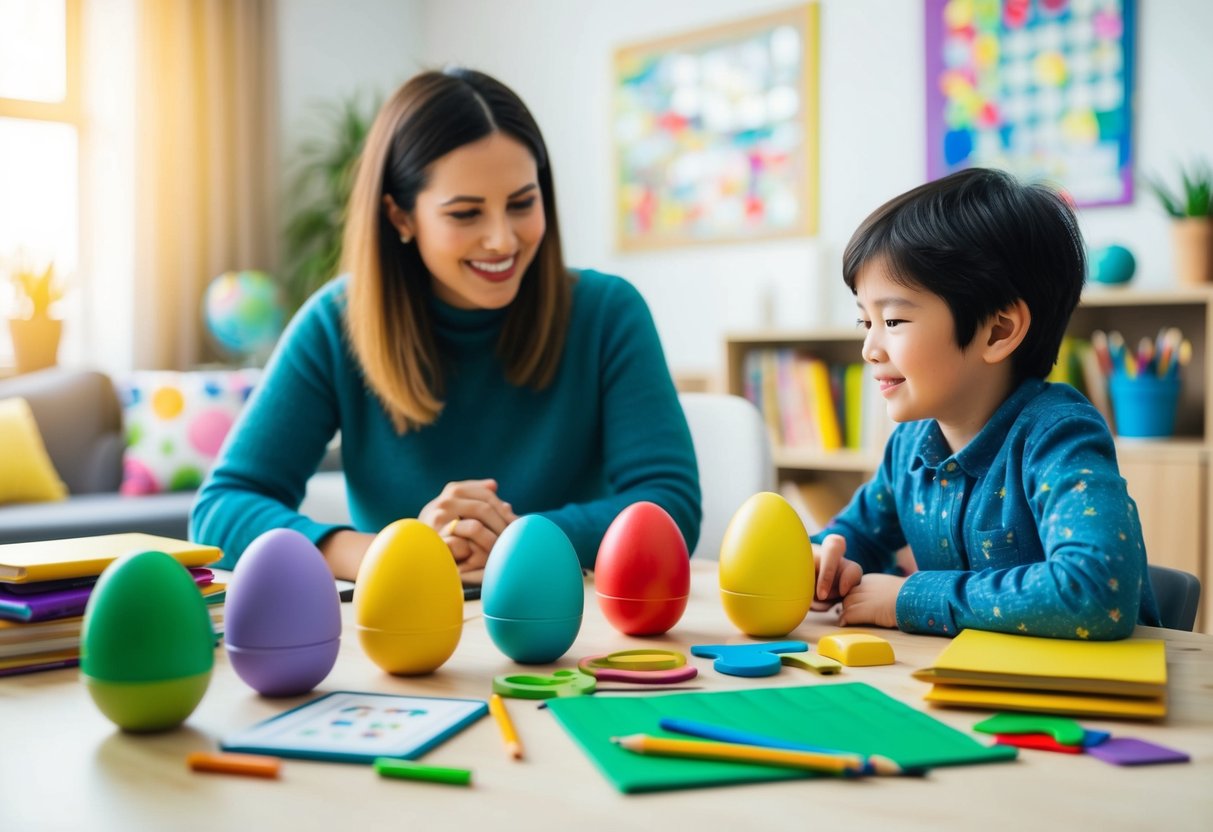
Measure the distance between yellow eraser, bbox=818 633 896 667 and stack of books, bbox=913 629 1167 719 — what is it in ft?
0.21

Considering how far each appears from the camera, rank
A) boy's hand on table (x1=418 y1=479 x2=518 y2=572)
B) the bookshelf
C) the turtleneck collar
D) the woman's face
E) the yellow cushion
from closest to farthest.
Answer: boy's hand on table (x1=418 y1=479 x2=518 y2=572) → the woman's face → the turtleneck collar → the bookshelf → the yellow cushion

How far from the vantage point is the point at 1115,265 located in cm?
292

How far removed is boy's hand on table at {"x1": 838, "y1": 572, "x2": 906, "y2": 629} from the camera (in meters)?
0.92

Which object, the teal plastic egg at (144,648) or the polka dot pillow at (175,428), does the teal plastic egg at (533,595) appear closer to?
the teal plastic egg at (144,648)

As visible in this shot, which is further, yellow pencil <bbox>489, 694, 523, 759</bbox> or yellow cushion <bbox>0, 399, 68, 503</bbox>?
yellow cushion <bbox>0, 399, 68, 503</bbox>

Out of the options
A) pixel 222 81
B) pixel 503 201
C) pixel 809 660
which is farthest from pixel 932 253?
pixel 222 81

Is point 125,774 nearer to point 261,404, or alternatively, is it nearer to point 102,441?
point 261,404

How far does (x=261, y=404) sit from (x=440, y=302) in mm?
280

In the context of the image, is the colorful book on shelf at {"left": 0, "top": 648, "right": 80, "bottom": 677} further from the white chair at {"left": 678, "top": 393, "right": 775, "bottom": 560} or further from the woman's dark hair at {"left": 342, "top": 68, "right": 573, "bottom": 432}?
the white chair at {"left": 678, "top": 393, "right": 775, "bottom": 560}

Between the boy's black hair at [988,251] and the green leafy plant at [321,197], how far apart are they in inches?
140

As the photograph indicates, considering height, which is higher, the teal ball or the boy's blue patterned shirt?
the teal ball

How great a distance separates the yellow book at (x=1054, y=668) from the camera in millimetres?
684

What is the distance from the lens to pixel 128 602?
645 millimetres

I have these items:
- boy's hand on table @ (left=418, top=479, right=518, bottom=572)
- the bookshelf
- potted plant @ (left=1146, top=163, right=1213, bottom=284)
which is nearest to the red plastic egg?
boy's hand on table @ (left=418, top=479, right=518, bottom=572)
